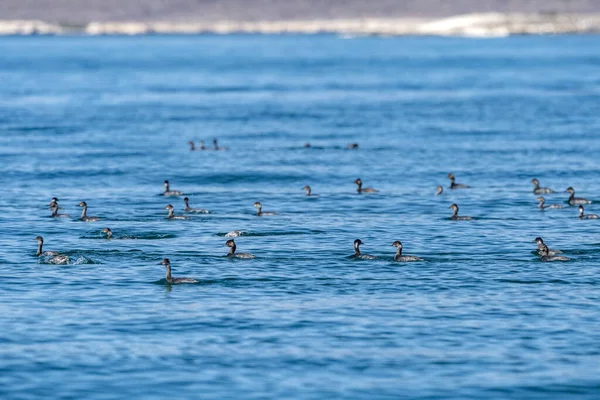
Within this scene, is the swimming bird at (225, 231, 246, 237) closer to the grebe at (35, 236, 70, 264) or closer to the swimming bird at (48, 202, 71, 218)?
the grebe at (35, 236, 70, 264)

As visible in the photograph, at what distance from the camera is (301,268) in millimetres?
40375

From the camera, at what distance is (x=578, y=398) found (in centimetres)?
2791

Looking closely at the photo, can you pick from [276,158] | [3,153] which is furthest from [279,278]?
[3,153]

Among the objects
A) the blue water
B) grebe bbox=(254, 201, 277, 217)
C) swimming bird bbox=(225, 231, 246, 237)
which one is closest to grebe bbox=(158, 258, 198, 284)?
the blue water

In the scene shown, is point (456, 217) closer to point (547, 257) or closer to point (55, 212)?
point (547, 257)

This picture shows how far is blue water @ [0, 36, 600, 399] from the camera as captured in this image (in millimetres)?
29609

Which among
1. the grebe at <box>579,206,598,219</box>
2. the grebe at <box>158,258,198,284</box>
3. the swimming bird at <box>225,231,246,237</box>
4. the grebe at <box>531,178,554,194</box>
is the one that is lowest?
the grebe at <box>158,258,198,284</box>

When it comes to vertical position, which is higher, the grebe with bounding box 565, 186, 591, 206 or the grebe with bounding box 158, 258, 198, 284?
the grebe with bounding box 565, 186, 591, 206

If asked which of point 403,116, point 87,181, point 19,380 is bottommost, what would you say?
point 19,380

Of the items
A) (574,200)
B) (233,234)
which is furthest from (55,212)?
(574,200)

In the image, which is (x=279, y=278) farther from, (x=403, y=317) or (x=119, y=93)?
(x=119, y=93)

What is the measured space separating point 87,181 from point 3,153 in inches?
568

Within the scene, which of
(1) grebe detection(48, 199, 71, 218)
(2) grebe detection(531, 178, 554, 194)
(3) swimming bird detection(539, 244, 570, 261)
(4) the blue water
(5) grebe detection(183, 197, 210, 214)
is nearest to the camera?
(4) the blue water

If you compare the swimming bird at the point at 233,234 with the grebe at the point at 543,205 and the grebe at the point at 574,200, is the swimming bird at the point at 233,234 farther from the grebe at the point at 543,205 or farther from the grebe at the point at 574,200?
the grebe at the point at 574,200
